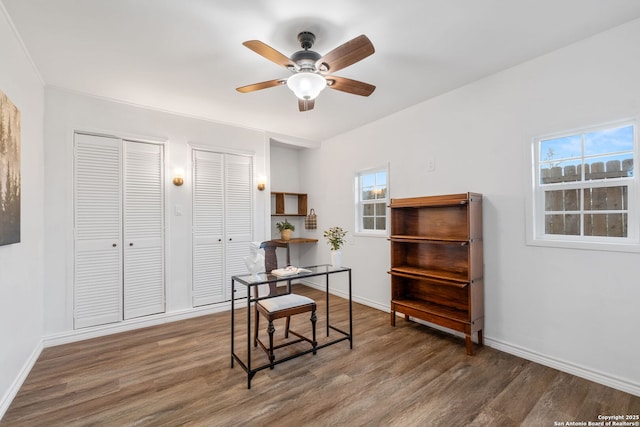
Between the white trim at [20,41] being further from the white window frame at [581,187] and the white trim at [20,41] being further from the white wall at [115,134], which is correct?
the white window frame at [581,187]

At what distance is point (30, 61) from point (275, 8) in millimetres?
2269

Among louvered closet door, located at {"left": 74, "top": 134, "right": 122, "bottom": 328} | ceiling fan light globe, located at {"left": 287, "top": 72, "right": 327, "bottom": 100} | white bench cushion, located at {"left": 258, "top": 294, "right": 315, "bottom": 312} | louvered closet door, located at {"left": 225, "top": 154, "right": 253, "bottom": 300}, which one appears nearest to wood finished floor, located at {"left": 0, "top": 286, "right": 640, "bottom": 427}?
louvered closet door, located at {"left": 74, "top": 134, "right": 122, "bottom": 328}

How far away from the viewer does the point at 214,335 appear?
3268 millimetres

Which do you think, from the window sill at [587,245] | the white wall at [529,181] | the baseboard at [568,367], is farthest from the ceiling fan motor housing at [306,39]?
the baseboard at [568,367]

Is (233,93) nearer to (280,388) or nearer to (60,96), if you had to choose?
(60,96)

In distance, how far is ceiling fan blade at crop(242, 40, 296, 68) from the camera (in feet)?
5.99

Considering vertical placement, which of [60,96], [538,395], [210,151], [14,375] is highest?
[60,96]

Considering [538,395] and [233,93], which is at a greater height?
[233,93]

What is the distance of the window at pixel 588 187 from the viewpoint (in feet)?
7.29

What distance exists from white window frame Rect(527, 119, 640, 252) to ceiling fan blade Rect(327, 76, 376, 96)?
1.58 metres

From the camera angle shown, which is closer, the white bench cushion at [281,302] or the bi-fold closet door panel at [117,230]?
the white bench cushion at [281,302]

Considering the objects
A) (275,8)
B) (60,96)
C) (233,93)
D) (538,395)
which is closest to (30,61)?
(60,96)

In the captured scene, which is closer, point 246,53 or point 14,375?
point 14,375

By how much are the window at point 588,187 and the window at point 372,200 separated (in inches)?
69.7
